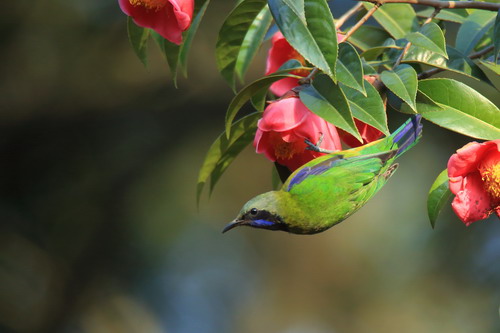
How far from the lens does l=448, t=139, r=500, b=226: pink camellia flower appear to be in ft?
3.50

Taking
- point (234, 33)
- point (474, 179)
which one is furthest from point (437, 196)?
point (234, 33)

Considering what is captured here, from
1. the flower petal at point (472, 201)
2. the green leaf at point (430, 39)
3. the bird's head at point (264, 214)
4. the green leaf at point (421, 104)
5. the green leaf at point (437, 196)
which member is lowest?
the bird's head at point (264, 214)

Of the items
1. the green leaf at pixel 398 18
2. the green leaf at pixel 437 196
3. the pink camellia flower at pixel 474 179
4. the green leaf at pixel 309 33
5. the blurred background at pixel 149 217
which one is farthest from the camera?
the blurred background at pixel 149 217

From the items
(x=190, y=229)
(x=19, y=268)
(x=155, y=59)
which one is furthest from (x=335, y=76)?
(x=19, y=268)

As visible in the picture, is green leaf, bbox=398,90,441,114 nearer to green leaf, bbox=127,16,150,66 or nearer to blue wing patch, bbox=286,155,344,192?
blue wing patch, bbox=286,155,344,192

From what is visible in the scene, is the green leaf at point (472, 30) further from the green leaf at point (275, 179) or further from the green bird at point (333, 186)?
the green leaf at point (275, 179)

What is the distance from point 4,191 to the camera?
346 centimetres

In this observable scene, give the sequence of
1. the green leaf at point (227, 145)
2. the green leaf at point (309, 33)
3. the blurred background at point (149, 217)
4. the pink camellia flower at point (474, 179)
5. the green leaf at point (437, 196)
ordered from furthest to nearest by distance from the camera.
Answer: the blurred background at point (149, 217)
the green leaf at point (227, 145)
the green leaf at point (437, 196)
the pink camellia flower at point (474, 179)
the green leaf at point (309, 33)

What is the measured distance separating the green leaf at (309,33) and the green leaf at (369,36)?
49 cm

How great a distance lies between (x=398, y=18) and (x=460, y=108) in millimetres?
391

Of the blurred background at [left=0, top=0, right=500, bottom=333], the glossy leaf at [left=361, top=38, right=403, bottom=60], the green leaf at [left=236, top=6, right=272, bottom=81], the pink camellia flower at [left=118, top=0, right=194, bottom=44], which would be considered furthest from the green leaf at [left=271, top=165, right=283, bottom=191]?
the blurred background at [left=0, top=0, right=500, bottom=333]

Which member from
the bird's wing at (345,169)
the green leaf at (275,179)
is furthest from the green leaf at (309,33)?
the green leaf at (275,179)

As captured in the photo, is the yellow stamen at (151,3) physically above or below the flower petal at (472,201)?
above

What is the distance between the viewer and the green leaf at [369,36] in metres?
1.44
